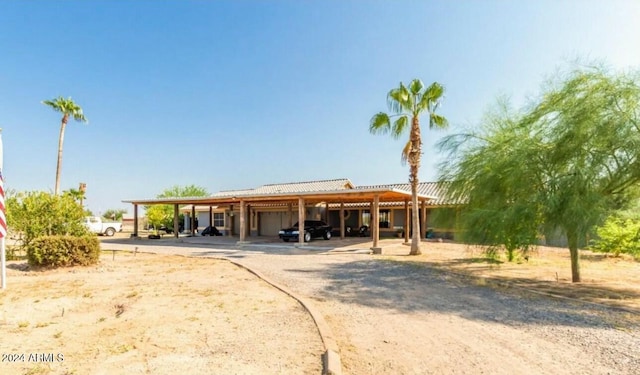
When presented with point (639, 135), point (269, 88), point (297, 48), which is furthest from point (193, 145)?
point (639, 135)

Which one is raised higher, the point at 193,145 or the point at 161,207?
the point at 193,145

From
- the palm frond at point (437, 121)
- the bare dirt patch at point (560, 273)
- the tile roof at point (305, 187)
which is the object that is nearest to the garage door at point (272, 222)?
the tile roof at point (305, 187)

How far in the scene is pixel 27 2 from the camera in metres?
11.5

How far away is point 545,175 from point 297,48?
12510mm

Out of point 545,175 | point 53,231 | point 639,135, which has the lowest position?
point 53,231

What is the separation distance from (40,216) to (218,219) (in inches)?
816

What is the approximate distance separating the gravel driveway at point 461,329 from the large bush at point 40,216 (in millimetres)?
9244

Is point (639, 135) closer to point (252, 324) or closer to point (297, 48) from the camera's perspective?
point (252, 324)

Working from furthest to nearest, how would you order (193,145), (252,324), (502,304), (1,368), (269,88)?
→ (193,145) → (269,88) → (502,304) → (252,324) → (1,368)

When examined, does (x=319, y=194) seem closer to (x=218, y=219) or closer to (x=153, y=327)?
(x=153, y=327)

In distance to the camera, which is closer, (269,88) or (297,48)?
(297,48)

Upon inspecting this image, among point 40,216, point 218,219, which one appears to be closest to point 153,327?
point 40,216

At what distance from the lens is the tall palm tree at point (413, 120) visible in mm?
15430

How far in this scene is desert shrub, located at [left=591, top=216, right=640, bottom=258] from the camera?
30.6ft
